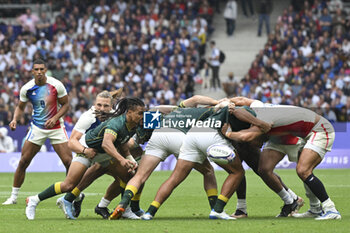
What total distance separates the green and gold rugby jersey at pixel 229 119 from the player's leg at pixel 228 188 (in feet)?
1.56

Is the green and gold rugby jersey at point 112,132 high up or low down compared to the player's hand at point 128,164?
up

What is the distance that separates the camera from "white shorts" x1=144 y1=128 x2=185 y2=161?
10773 millimetres

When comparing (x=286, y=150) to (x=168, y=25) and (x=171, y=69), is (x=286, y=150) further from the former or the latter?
(x=168, y=25)

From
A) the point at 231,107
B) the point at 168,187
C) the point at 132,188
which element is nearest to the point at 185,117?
the point at 231,107

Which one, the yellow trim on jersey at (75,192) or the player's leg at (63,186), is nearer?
the player's leg at (63,186)

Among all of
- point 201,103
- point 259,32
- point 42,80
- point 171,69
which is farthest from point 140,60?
point 201,103

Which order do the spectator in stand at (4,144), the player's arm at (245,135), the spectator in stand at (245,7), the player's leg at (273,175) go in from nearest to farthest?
the player's arm at (245,135) < the player's leg at (273,175) < the spectator in stand at (4,144) < the spectator in stand at (245,7)

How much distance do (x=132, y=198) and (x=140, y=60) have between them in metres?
20.4

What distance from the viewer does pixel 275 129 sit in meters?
10.9

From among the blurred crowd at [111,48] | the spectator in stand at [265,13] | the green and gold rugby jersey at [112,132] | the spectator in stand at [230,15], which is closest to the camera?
the green and gold rugby jersey at [112,132]

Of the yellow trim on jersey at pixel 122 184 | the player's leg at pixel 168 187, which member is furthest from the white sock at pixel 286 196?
the yellow trim on jersey at pixel 122 184

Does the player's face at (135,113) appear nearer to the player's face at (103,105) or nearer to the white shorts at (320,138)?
the player's face at (103,105)

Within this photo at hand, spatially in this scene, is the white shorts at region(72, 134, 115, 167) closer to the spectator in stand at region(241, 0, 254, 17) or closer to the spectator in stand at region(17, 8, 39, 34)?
the spectator in stand at region(17, 8, 39, 34)

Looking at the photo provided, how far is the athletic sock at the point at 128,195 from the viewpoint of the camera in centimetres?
1020
